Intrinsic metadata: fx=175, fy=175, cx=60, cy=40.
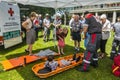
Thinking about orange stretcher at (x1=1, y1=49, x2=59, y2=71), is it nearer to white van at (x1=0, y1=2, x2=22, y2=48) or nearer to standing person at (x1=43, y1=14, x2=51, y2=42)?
white van at (x1=0, y1=2, x2=22, y2=48)

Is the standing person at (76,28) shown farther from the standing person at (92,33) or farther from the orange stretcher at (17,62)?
the standing person at (92,33)

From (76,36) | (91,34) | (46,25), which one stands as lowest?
(76,36)

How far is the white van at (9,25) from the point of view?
8312 mm

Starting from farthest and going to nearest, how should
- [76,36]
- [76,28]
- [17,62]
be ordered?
[76,36] → [76,28] → [17,62]

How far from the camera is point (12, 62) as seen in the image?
7.03 m

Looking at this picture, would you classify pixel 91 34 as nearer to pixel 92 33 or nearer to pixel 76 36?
pixel 92 33

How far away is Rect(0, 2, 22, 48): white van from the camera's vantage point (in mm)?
8312

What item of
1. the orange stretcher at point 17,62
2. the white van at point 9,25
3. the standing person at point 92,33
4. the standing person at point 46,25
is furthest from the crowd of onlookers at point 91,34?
the standing person at point 46,25

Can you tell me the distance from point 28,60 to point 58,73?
1.73 m

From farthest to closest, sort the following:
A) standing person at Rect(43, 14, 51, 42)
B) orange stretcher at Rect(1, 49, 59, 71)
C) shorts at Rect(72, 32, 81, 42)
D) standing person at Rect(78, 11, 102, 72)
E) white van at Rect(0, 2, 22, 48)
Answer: standing person at Rect(43, 14, 51, 42), shorts at Rect(72, 32, 81, 42), white van at Rect(0, 2, 22, 48), orange stretcher at Rect(1, 49, 59, 71), standing person at Rect(78, 11, 102, 72)

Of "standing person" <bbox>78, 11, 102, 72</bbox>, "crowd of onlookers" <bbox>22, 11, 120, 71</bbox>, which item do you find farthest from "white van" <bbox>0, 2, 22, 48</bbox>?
"standing person" <bbox>78, 11, 102, 72</bbox>

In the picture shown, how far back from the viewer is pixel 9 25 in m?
8.90

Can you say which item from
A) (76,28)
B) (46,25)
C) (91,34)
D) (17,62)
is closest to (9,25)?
(17,62)

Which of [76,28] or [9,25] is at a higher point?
[9,25]
